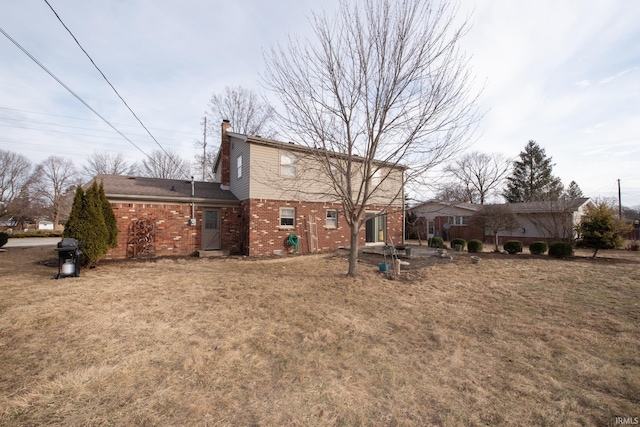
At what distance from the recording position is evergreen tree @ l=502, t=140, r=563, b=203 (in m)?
33.1

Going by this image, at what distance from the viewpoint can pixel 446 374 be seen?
3.25m

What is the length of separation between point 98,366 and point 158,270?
6.01 m

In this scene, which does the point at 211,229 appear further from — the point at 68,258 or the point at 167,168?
the point at 167,168

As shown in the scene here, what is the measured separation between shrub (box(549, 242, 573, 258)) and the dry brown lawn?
5632mm

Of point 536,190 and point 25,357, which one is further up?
point 536,190

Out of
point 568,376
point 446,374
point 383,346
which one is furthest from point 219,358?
point 568,376

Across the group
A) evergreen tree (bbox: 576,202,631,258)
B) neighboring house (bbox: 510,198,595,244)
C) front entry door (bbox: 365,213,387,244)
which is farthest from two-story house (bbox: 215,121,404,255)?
neighboring house (bbox: 510,198,595,244)

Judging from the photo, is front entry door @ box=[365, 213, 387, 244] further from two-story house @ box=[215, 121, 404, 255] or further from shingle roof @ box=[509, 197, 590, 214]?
shingle roof @ box=[509, 197, 590, 214]

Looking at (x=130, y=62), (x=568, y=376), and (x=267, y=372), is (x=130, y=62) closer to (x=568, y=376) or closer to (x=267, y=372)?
(x=267, y=372)

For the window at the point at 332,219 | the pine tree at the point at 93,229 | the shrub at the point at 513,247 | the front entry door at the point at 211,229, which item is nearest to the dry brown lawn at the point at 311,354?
the pine tree at the point at 93,229

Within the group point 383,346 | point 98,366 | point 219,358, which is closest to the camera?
point 98,366

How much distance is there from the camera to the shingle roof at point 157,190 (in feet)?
37.1

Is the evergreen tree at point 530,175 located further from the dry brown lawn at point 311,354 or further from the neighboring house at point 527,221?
the dry brown lawn at point 311,354

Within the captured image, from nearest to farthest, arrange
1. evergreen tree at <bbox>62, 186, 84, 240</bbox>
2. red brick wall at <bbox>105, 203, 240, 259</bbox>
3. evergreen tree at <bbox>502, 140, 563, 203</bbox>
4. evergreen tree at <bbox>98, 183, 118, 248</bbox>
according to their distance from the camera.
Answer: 1. evergreen tree at <bbox>62, 186, 84, 240</bbox>
2. evergreen tree at <bbox>98, 183, 118, 248</bbox>
3. red brick wall at <bbox>105, 203, 240, 259</bbox>
4. evergreen tree at <bbox>502, 140, 563, 203</bbox>
